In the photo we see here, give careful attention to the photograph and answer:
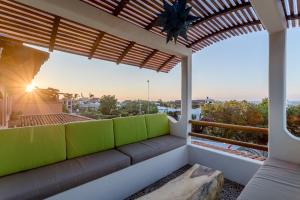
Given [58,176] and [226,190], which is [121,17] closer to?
[58,176]

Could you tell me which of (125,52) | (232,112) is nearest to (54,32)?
(125,52)

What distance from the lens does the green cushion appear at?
95.0 inches

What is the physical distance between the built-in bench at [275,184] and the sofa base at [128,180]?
1441 mm

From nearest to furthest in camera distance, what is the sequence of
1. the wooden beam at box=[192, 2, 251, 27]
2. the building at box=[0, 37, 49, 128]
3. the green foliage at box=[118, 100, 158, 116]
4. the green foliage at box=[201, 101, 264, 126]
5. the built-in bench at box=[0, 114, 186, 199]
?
the built-in bench at box=[0, 114, 186, 199]
the wooden beam at box=[192, 2, 251, 27]
the building at box=[0, 37, 49, 128]
the green foliage at box=[118, 100, 158, 116]
the green foliage at box=[201, 101, 264, 126]

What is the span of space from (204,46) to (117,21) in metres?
2.08

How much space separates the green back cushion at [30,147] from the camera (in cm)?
190

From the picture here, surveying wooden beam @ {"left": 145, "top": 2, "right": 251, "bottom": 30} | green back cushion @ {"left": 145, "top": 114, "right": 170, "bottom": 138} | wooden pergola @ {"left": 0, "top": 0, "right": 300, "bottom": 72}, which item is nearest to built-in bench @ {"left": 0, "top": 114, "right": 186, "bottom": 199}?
green back cushion @ {"left": 145, "top": 114, "right": 170, "bottom": 138}

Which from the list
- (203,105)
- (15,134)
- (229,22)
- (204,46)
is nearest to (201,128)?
(203,105)

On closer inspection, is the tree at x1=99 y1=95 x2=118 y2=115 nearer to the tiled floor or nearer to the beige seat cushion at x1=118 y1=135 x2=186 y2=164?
the beige seat cushion at x1=118 y1=135 x2=186 y2=164

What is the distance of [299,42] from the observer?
288 cm

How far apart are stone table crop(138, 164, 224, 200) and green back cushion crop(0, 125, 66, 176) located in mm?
1398

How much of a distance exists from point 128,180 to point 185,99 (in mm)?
2113

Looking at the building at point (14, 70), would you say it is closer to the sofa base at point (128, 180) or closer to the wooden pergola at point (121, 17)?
the wooden pergola at point (121, 17)

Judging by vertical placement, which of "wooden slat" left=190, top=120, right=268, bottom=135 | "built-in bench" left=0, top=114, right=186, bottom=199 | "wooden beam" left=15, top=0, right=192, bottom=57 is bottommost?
"built-in bench" left=0, top=114, right=186, bottom=199
